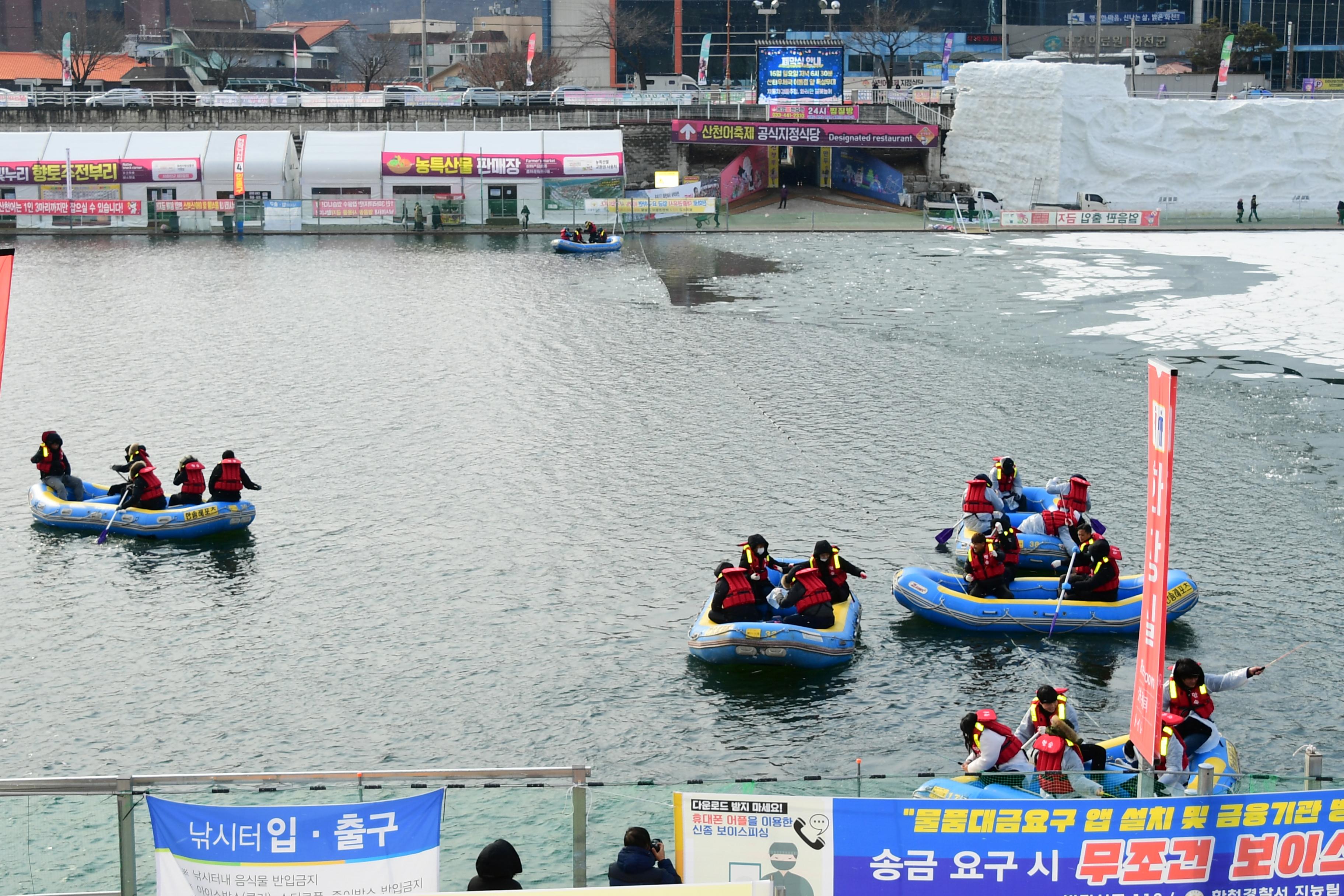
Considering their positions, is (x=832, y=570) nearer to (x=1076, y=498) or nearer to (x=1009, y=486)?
(x=1076, y=498)

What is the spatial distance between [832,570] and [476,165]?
54.1 m

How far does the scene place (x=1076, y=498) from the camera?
22.6 meters

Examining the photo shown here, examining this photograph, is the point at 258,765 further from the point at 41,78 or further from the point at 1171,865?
the point at 41,78

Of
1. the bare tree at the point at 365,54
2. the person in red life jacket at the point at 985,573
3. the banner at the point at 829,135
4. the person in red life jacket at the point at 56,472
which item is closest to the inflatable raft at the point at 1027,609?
the person in red life jacket at the point at 985,573

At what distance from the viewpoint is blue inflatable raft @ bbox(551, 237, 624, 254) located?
60.5m

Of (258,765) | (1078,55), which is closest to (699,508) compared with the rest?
(258,765)

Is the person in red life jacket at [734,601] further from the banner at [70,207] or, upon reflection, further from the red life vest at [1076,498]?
the banner at [70,207]

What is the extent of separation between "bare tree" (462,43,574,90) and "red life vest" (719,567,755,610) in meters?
91.7

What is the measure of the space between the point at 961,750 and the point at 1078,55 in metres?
106

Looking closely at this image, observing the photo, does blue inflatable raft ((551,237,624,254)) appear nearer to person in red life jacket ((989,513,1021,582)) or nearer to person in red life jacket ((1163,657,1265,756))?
person in red life jacket ((989,513,1021,582))

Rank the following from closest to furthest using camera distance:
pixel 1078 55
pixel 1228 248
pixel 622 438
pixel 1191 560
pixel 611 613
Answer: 1. pixel 611 613
2. pixel 1191 560
3. pixel 622 438
4. pixel 1228 248
5. pixel 1078 55

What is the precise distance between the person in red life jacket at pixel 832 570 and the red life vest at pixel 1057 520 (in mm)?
4428

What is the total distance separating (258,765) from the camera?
16172 millimetres

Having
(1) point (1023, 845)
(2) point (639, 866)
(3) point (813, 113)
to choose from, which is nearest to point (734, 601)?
(2) point (639, 866)
